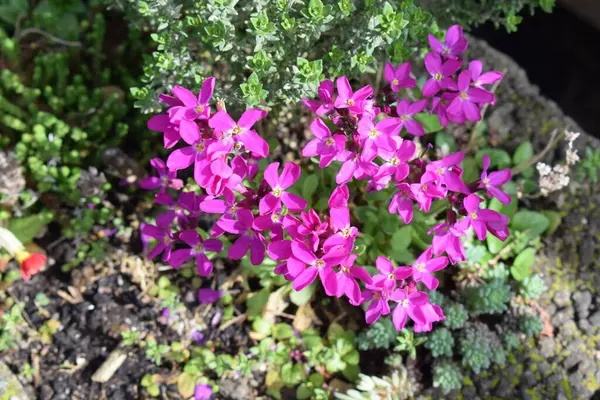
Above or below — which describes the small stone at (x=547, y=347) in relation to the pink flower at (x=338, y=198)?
below

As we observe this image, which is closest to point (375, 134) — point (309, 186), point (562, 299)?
point (309, 186)

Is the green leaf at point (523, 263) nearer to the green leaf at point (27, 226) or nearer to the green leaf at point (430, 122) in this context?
the green leaf at point (430, 122)

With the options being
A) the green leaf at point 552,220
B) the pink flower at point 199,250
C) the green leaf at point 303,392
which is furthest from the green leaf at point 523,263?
the pink flower at point 199,250

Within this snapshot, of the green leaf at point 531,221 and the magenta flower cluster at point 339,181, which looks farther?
the green leaf at point 531,221

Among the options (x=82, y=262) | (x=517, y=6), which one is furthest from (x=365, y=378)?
(x=517, y=6)

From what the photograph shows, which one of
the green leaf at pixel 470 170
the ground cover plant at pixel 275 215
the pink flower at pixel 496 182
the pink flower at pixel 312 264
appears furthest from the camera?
the green leaf at pixel 470 170

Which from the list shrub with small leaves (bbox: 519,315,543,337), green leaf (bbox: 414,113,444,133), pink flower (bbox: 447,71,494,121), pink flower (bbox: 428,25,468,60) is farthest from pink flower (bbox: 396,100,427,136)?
shrub with small leaves (bbox: 519,315,543,337)
